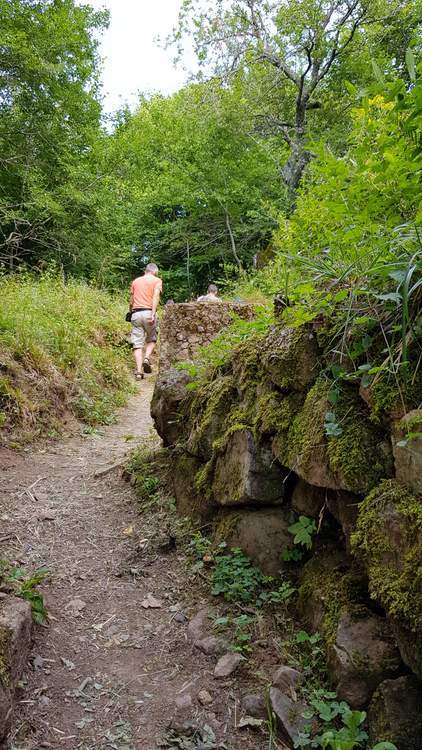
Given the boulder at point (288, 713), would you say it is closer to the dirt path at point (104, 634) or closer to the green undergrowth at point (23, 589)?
the dirt path at point (104, 634)

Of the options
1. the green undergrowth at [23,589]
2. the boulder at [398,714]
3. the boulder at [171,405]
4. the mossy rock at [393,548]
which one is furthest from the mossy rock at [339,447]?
the boulder at [171,405]

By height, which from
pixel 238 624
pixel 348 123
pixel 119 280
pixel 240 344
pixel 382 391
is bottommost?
pixel 238 624

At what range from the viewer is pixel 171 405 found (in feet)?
13.6

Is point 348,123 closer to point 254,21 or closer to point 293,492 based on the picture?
point 254,21

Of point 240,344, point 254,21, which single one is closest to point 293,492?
point 240,344

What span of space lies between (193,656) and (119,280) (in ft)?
49.5

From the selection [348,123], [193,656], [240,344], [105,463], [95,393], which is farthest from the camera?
[348,123]

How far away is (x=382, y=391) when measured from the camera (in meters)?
1.87

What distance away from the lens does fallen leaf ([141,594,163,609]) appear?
2.72 metres

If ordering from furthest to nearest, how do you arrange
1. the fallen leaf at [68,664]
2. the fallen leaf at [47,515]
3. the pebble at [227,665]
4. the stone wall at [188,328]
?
the stone wall at [188,328]
the fallen leaf at [47,515]
the fallen leaf at [68,664]
the pebble at [227,665]

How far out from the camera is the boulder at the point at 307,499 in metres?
2.30

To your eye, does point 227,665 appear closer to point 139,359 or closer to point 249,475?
point 249,475

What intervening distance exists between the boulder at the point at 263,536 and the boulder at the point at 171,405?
4.48 ft

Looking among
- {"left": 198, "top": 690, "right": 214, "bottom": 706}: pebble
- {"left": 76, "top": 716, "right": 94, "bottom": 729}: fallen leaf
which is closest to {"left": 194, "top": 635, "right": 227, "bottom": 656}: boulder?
{"left": 198, "top": 690, "right": 214, "bottom": 706}: pebble
